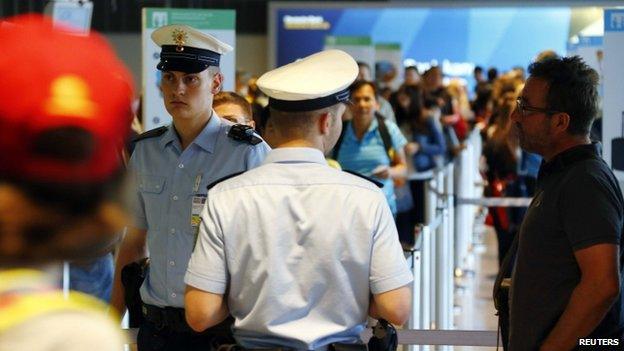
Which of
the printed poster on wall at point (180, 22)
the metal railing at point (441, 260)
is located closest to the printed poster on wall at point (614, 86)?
the metal railing at point (441, 260)

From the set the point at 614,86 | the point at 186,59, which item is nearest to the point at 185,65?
the point at 186,59

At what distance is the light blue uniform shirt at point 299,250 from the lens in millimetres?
2867

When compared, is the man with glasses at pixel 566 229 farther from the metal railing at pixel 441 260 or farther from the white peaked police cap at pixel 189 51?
the white peaked police cap at pixel 189 51

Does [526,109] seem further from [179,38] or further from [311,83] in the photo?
[179,38]

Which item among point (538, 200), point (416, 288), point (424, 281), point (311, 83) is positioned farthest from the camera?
point (424, 281)

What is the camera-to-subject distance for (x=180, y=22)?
7367mm

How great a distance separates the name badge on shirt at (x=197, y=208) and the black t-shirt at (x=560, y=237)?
1037mm

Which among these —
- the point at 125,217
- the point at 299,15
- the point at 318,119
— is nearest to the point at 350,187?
the point at 318,119

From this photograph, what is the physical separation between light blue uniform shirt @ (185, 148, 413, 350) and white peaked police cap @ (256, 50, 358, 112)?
0.42 ft

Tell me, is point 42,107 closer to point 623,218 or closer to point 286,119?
point 286,119

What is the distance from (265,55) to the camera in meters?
27.4

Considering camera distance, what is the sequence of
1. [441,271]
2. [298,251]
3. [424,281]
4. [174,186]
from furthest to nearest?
[441,271], [424,281], [174,186], [298,251]

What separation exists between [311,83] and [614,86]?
335 centimetres

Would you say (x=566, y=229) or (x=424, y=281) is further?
(x=424, y=281)
